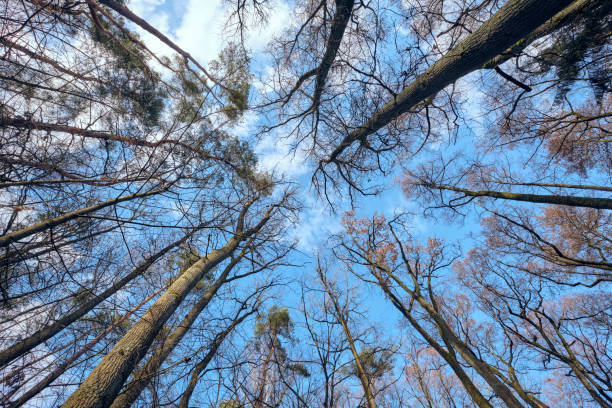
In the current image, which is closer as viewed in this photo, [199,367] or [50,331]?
[199,367]

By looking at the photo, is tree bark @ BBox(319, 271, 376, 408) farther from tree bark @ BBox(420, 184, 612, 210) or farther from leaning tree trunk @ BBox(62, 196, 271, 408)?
tree bark @ BBox(420, 184, 612, 210)

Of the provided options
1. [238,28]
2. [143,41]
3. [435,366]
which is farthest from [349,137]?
[435,366]

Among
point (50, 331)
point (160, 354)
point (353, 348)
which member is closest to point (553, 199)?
point (353, 348)

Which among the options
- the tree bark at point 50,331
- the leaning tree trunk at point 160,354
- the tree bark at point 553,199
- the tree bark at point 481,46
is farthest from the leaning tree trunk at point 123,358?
the tree bark at point 553,199

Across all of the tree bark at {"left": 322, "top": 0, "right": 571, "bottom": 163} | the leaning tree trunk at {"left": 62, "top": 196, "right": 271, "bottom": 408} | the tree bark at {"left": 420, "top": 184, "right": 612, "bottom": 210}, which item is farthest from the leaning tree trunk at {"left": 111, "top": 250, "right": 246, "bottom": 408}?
the tree bark at {"left": 420, "top": 184, "right": 612, "bottom": 210}

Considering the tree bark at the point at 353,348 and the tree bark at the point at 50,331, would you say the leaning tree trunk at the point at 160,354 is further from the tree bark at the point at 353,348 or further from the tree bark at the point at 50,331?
the tree bark at the point at 353,348

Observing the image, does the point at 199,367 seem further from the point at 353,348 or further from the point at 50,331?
the point at 50,331

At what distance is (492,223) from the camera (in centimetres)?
590

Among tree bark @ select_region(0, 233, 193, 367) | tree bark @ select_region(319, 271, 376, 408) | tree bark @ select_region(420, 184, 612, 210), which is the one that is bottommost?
tree bark @ select_region(0, 233, 193, 367)

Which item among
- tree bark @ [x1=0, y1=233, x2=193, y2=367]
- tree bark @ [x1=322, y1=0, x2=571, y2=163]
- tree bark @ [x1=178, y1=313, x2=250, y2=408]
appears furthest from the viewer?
tree bark @ [x1=0, y1=233, x2=193, y2=367]

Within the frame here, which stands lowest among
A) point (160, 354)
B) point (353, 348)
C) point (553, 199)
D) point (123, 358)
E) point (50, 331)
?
point (50, 331)

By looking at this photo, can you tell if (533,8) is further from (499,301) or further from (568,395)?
(568,395)

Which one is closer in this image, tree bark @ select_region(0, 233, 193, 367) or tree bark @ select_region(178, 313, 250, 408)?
tree bark @ select_region(178, 313, 250, 408)

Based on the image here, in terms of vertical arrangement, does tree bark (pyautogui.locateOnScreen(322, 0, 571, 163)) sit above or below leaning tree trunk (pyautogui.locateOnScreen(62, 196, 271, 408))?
above
